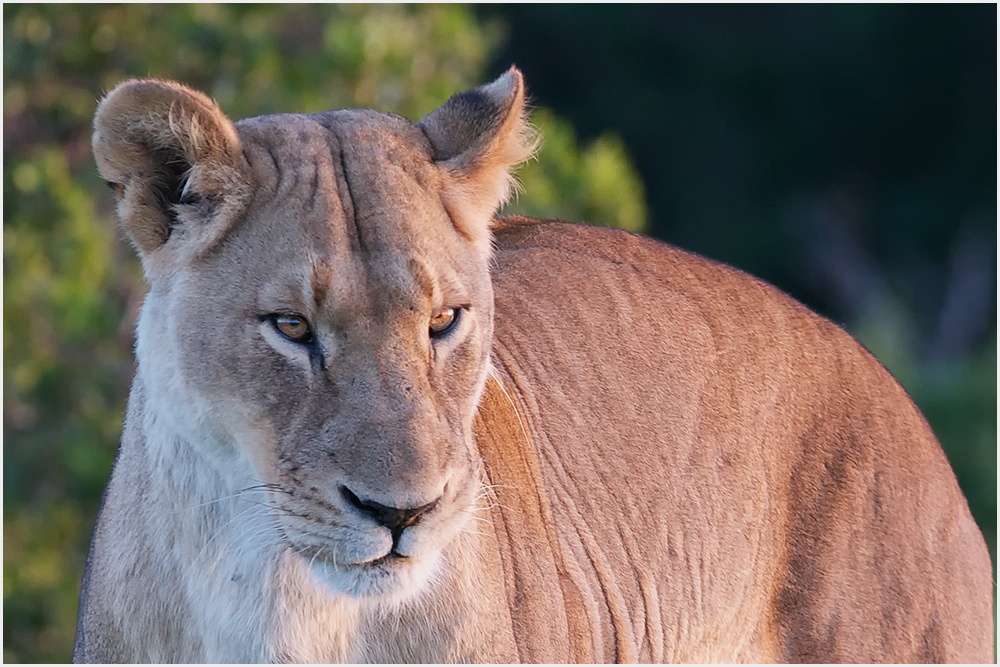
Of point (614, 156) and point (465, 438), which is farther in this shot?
point (614, 156)

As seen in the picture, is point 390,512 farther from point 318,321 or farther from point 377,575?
point 318,321

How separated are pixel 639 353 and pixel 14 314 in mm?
4331

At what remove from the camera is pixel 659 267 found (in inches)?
166

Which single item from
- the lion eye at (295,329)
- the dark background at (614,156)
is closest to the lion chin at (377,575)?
the lion eye at (295,329)

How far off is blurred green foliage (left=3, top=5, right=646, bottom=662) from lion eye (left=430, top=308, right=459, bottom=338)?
4231mm

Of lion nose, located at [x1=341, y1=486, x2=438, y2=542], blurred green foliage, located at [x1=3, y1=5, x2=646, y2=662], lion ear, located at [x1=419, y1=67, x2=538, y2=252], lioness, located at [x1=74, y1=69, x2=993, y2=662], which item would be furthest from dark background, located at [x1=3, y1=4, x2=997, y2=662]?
lion nose, located at [x1=341, y1=486, x2=438, y2=542]

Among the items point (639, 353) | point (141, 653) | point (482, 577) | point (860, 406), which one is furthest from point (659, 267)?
point (141, 653)

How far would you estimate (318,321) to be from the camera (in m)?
2.93

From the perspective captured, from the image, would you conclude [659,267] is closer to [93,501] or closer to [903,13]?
[93,501]

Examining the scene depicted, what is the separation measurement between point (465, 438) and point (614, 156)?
5414mm

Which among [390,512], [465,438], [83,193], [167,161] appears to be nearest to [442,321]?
[465,438]

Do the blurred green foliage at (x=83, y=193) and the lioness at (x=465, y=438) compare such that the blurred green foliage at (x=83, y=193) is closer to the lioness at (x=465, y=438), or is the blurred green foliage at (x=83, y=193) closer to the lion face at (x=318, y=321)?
the lioness at (x=465, y=438)

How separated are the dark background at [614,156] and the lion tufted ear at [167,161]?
4057mm

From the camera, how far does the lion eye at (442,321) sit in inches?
120
